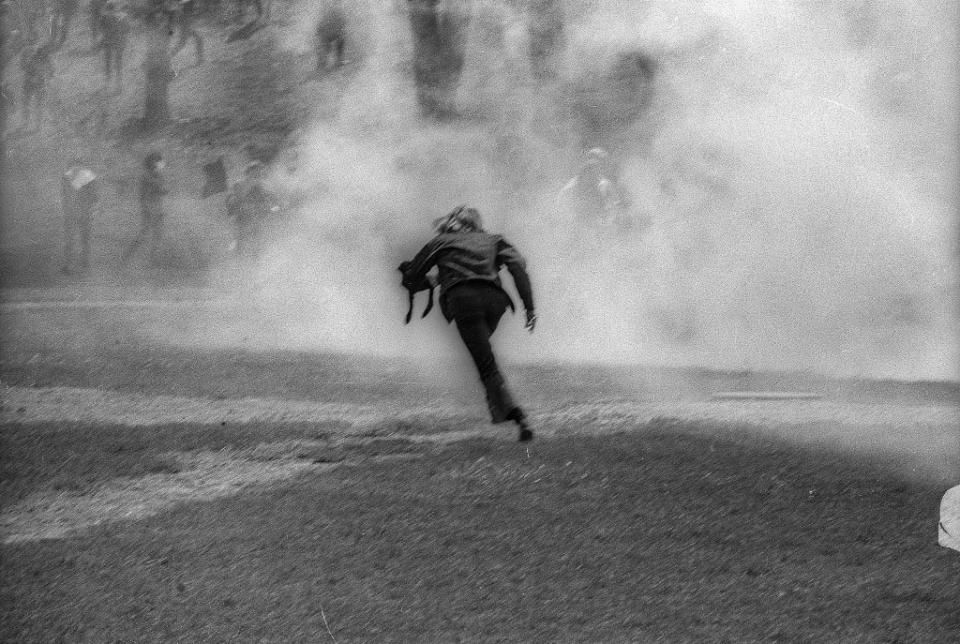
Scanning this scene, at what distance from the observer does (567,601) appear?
5.42 m

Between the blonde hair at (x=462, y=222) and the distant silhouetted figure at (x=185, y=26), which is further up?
the distant silhouetted figure at (x=185, y=26)

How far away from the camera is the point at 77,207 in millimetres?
9164

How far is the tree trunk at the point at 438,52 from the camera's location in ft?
34.6

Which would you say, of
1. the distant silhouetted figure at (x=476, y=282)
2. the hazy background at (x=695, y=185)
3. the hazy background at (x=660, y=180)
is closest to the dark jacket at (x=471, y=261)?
the distant silhouetted figure at (x=476, y=282)

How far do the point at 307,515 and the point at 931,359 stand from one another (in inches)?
256

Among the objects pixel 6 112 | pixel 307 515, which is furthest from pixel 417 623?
pixel 6 112

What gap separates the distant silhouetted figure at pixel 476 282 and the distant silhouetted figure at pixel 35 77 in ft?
9.98

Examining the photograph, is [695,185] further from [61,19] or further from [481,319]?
[61,19]

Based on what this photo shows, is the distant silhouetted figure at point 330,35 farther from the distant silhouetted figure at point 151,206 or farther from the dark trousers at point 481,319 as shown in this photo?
the dark trousers at point 481,319

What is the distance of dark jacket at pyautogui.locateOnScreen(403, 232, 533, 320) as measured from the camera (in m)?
7.65

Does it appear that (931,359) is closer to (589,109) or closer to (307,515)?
(589,109)

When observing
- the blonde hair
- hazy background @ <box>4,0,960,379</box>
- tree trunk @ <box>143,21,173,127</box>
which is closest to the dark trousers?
the blonde hair

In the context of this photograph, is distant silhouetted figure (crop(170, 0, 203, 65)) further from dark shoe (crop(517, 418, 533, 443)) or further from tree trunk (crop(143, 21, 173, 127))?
dark shoe (crop(517, 418, 533, 443))

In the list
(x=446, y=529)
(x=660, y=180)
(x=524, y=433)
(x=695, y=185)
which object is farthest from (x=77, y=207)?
(x=695, y=185)
